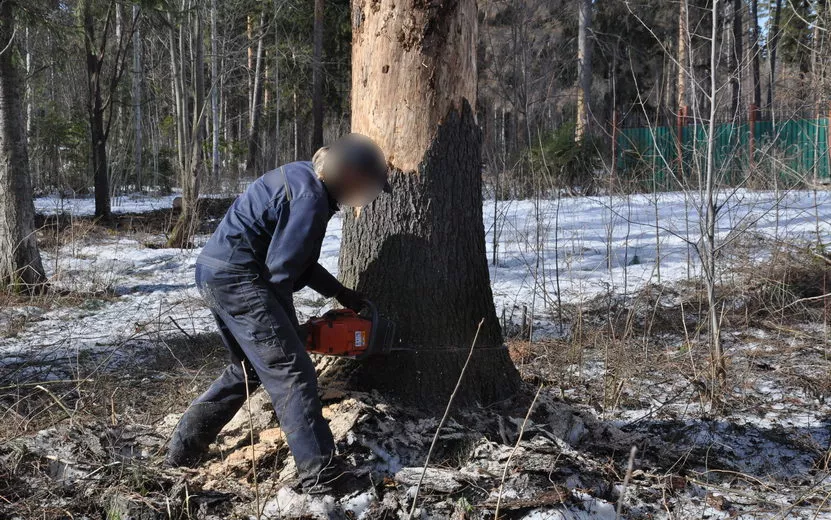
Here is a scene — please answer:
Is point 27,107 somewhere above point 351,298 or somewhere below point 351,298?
above

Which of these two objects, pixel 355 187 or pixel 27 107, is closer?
pixel 355 187

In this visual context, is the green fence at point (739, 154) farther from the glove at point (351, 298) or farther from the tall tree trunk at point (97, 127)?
the tall tree trunk at point (97, 127)

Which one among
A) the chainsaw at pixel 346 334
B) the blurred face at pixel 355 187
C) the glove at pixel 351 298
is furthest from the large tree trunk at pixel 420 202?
the blurred face at pixel 355 187

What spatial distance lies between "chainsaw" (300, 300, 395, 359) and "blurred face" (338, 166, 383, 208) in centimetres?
53

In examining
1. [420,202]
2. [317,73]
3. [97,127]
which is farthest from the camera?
[317,73]

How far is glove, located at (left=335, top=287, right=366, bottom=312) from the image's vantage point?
3.24m

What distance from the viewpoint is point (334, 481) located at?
276cm

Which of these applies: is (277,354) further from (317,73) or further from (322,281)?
(317,73)

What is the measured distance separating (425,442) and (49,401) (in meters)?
2.39

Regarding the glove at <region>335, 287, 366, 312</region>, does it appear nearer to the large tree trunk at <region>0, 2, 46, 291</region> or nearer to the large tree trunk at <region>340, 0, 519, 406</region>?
the large tree trunk at <region>340, 0, 519, 406</region>

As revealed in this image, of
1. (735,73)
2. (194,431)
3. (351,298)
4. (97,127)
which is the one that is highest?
(97,127)

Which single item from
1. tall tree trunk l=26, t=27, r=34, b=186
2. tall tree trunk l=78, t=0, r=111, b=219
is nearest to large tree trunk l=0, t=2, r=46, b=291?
tall tree trunk l=78, t=0, r=111, b=219

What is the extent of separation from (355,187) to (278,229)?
376 mm

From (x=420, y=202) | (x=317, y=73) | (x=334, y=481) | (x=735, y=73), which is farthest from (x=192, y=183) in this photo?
(x=317, y=73)
